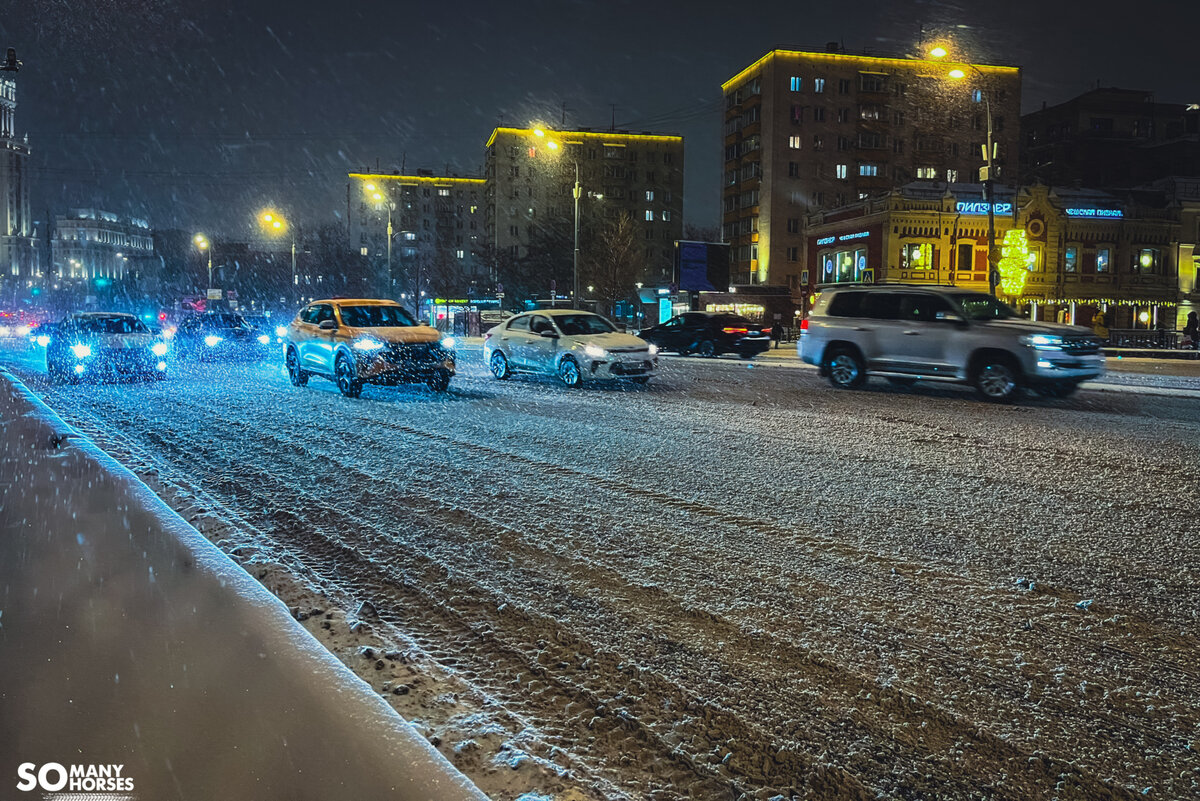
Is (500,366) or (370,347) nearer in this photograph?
(370,347)

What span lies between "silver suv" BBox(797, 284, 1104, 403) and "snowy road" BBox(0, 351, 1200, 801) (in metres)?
3.37

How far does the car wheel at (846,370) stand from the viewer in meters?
17.4

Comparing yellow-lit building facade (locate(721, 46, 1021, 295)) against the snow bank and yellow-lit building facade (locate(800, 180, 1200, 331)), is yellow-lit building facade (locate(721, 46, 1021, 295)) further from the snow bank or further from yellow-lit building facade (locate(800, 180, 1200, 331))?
the snow bank

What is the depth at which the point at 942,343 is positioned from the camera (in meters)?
15.8

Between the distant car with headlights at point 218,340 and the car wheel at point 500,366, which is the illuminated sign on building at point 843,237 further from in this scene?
the car wheel at point 500,366

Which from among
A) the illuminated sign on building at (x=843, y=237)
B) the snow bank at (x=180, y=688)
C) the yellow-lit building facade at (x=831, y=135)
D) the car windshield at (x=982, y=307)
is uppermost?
the yellow-lit building facade at (x=831, y=135)

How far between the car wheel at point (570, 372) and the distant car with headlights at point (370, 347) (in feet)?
7.95

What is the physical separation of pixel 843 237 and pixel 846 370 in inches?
1743

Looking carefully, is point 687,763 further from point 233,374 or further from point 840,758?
point 233,374

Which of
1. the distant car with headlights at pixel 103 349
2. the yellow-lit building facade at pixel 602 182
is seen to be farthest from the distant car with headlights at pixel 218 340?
the yellow-lit building facade at pixel 602 182

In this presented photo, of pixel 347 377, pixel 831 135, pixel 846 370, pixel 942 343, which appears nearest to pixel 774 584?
pixel 942 343

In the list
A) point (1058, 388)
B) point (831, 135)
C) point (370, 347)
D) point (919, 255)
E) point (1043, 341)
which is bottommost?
point (1058, 388)

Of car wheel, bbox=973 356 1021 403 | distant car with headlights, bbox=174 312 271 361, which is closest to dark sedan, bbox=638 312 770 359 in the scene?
distant car with headlights, bbox=174 312 271 361

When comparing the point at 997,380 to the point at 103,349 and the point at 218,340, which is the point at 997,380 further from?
the point at 218,340
